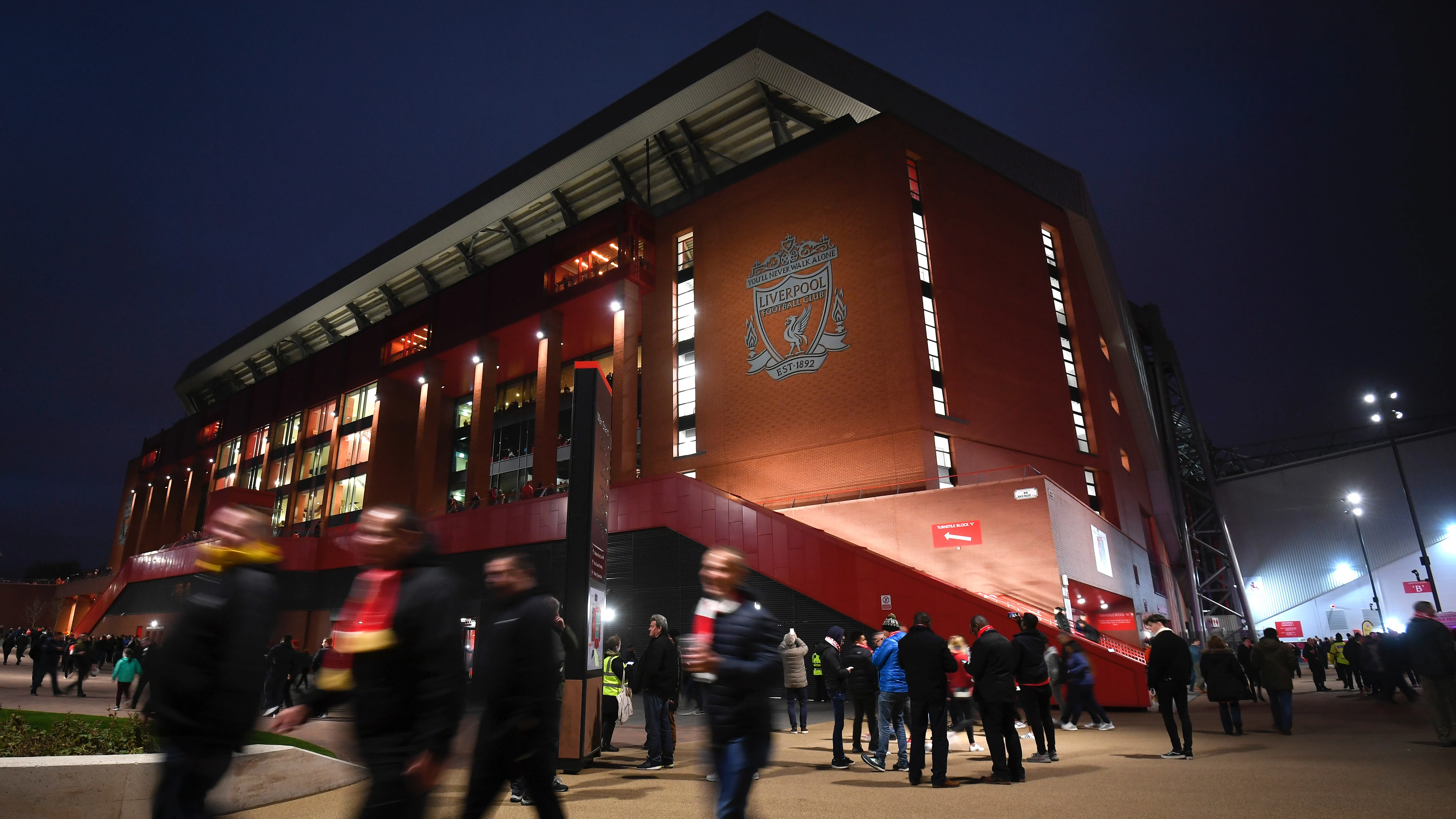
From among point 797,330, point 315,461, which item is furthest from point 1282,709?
point 315,461

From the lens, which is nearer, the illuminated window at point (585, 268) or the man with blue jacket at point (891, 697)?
the man with blue jacket at point (891, 697)

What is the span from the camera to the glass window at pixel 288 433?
150 feet

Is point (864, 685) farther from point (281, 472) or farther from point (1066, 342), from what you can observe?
point (281, 472)

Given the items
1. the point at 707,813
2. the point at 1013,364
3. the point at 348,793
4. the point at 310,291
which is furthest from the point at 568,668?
the point at 310,291

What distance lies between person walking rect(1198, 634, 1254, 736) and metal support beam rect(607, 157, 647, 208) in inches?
1093

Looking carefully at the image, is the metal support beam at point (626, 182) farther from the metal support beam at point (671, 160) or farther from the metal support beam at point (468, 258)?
the metal support beam at point (468, 258)

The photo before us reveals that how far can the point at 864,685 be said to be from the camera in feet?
27.5

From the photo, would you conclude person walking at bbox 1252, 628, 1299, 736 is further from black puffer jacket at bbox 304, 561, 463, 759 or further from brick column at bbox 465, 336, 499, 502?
brick column at bbox 465, 336, 499, 502

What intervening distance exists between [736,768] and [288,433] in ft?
167

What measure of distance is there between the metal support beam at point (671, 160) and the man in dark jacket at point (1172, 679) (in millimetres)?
27273

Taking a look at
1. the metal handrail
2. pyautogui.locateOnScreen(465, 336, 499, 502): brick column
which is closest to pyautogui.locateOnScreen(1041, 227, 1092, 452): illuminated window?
the metal handrail

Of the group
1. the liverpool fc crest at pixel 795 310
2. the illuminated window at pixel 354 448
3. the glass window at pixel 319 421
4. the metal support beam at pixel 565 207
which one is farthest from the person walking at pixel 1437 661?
the glass window at pixel 319 421

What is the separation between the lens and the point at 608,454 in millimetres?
11016

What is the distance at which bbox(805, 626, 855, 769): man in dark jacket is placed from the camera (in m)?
8.13
